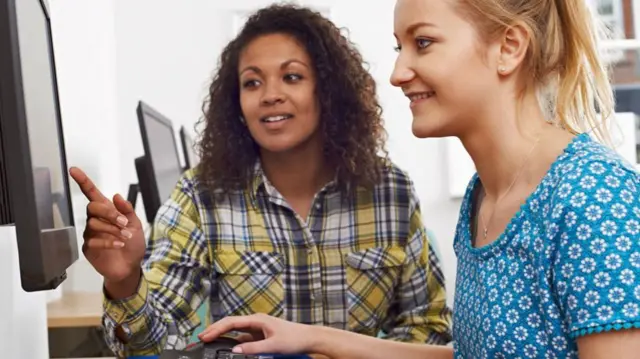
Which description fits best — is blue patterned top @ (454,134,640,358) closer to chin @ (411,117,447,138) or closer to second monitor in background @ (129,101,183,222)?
chin @ (411,117,447,138)

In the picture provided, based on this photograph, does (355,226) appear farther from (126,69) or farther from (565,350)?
(126,69)

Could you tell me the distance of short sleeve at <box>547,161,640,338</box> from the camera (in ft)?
2.24

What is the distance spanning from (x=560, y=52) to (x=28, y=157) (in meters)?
0.60

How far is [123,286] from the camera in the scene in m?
1.14

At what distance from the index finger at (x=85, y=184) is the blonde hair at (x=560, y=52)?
0.48m

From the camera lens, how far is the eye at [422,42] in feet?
2.90

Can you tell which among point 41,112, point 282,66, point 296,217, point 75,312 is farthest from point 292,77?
point 75,312

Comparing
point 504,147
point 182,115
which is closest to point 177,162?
point 182,115

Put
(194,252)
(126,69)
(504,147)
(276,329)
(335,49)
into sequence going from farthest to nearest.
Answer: (126,69) → (335,49) → (194,252) → (276,329) → (504,147)

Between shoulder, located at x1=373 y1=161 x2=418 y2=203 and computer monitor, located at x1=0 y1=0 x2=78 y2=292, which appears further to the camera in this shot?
shoulder, located at x1=373 y1=161 x2=418 y2=203

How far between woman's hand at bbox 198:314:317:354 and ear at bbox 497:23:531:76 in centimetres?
46

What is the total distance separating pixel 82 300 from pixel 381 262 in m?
1.29

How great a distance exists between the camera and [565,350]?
77 centimetres

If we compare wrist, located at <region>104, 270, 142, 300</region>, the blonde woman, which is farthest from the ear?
wrist, located at <region>104, 270, 142, 300</region>
